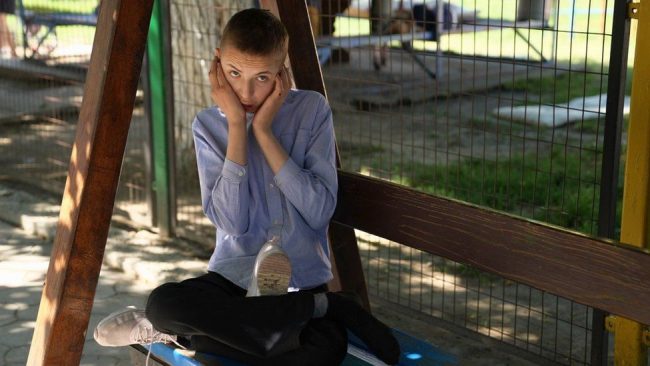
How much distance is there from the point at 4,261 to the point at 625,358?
3.63m

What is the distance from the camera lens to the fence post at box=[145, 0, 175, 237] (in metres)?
5.88

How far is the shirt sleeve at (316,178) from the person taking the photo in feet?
→ 10.6

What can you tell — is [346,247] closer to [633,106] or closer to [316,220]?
[316,220]

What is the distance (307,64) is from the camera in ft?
12.8

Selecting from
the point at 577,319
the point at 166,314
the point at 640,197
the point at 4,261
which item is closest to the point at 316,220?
the point at 166,314

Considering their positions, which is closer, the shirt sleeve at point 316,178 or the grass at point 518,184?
the shirt sleeve at point 316,178

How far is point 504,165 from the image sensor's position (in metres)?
7.51

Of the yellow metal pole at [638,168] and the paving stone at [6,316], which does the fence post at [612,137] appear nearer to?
the yellow metal pole at [638,168]

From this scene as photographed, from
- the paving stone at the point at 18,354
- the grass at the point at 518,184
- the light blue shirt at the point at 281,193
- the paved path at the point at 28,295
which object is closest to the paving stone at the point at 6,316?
the paved path at the point at 28,295

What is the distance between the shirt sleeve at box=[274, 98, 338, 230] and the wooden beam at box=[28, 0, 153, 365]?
1.80ft

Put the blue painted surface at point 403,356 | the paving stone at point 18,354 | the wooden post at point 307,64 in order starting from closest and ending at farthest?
the blue painted surface at point 403,356 < the wooden post at point 307,64 < the paving stone at point 18,354

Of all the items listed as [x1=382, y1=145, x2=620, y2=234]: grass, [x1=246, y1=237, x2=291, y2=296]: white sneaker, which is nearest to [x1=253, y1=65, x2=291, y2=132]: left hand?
[x1=246, y1=237, x2=291, y2=296]: white sneaker

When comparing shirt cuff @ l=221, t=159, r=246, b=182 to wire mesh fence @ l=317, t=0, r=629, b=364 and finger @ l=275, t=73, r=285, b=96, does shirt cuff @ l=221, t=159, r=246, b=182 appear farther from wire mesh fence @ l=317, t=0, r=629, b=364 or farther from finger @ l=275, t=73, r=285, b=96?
wire mesh fence @ l=317, t=0, r=629, b=364

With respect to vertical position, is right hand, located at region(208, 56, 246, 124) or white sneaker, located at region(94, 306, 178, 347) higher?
right hand, located at region(208, 56, 246, 124)
